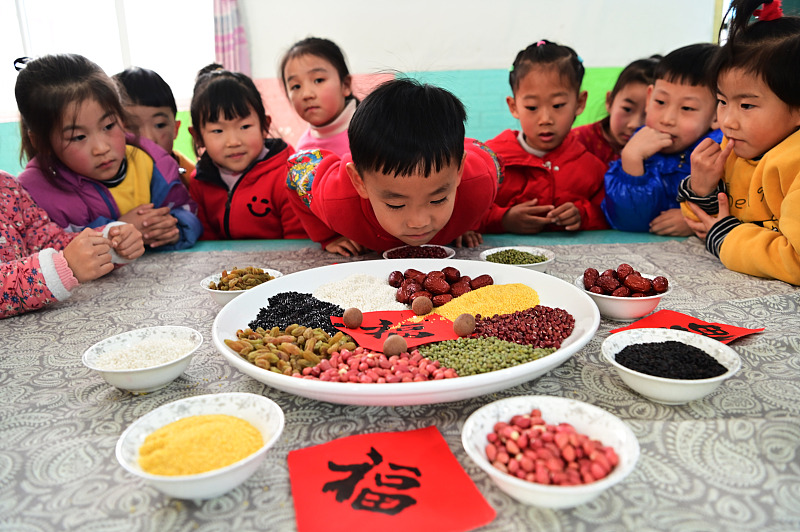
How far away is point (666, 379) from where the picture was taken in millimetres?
867

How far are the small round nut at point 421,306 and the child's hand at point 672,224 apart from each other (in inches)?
57.3

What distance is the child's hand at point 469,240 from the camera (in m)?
2.13

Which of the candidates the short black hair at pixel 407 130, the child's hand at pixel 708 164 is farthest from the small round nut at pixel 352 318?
the child's hand at pixel 708 164

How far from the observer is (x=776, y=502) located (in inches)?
26.8

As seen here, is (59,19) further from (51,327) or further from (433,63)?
(51,327)

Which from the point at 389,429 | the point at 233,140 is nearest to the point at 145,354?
the point at 389,429

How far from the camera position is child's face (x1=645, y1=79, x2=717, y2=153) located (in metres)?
2.12

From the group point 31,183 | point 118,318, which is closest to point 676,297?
point 118,318

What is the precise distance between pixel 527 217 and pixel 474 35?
3298mm

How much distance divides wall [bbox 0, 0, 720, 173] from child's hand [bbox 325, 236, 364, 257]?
3048mm

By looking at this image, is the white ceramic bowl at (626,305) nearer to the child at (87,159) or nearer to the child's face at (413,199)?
the child's face at (413,199)

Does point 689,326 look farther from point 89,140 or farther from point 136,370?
point 89,140

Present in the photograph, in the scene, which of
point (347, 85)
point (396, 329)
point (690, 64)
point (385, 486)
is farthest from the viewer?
point (347, 85)

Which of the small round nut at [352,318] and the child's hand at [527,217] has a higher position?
the small round nut at [352,318]
